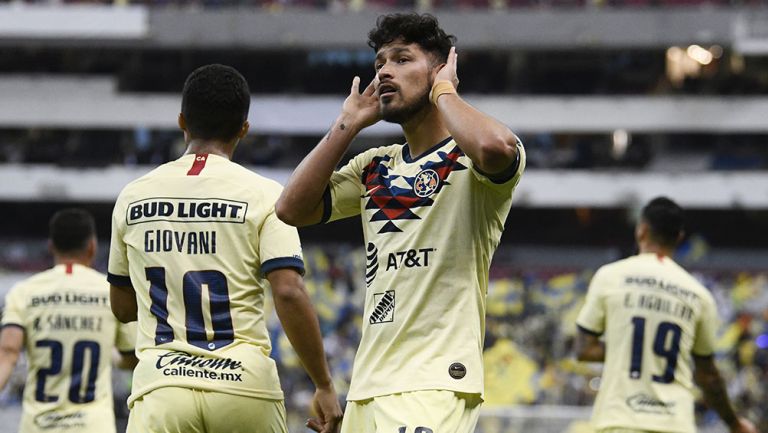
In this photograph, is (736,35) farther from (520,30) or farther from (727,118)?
(520,30)

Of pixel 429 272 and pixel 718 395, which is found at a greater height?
pixel 429 272

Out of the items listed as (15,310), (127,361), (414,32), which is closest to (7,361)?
(15,310)

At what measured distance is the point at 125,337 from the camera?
746 cm

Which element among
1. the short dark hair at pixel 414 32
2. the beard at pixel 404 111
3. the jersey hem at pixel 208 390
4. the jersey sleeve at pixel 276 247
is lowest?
the jersey hem at pixel 208 390

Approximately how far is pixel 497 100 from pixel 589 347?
111ft

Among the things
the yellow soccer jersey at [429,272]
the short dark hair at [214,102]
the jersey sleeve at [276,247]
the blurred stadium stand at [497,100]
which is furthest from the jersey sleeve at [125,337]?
the blurred stadium stand at [497,100]

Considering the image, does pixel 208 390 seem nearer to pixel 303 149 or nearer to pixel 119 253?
pixel 119 253

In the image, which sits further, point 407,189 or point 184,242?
point 184,242

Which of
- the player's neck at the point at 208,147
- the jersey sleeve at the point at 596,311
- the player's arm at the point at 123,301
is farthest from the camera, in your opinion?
the jersey sleeve at the point at 596,311

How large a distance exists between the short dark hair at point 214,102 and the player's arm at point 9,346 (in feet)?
8.70

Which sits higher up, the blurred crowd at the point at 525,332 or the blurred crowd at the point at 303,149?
the blurred crowd at the point at 303,149

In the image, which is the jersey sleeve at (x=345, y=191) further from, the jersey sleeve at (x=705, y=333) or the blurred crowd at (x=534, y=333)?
the blurred crowd at (x=534, y=333)

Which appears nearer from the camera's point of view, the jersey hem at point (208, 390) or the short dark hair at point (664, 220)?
A: the jersey hem at point (208, 390)

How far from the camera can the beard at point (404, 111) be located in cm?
472
